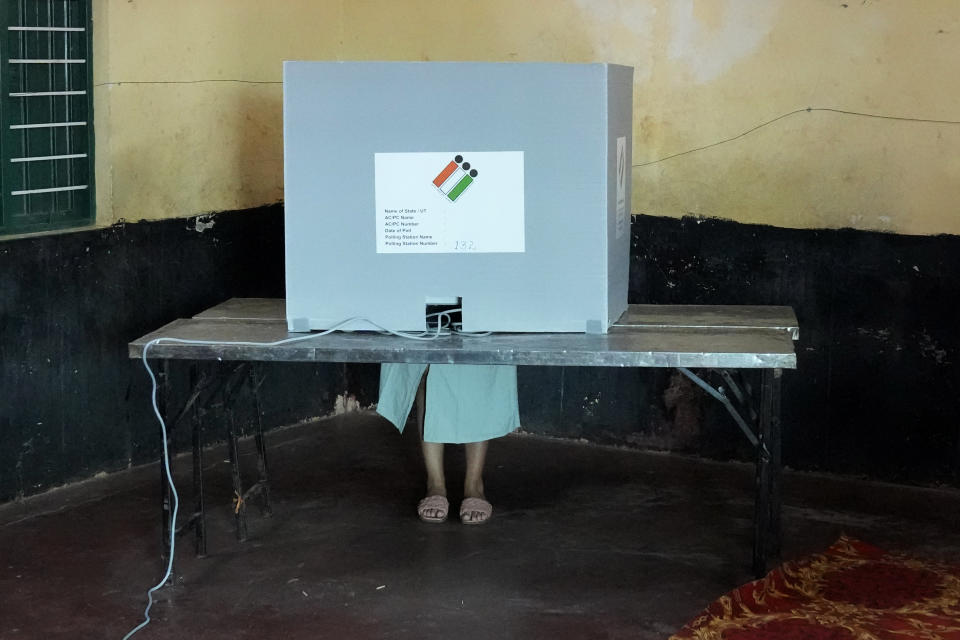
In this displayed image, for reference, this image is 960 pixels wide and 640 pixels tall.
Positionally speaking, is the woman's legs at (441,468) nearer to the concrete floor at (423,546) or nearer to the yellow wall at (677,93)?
the concrete floor at (423,546)

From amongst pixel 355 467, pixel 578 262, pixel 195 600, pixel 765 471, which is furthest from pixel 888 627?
pixel 355 467

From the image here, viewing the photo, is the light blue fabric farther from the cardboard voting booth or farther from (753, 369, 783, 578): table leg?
(753, 369, 783, 578): table leg

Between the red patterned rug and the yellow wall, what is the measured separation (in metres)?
1.13

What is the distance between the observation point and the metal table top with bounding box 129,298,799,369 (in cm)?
276

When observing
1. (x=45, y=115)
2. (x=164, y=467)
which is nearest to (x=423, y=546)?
(x=164, y=467)

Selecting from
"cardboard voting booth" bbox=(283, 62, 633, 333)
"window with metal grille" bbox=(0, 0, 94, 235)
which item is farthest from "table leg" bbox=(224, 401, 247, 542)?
"window with metal grille" bbox=(0, 0, 94, 235)

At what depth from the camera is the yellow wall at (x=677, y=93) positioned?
12.2 feet

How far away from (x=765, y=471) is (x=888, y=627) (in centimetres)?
44

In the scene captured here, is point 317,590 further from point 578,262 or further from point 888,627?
point 888,627

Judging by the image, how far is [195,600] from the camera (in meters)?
2.97

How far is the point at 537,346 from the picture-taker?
2.80 m

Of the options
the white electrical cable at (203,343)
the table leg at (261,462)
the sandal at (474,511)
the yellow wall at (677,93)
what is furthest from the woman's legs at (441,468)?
the yellow wall at (677,93)

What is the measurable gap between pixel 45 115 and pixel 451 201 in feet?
4.82

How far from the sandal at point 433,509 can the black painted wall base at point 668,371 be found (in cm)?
93
